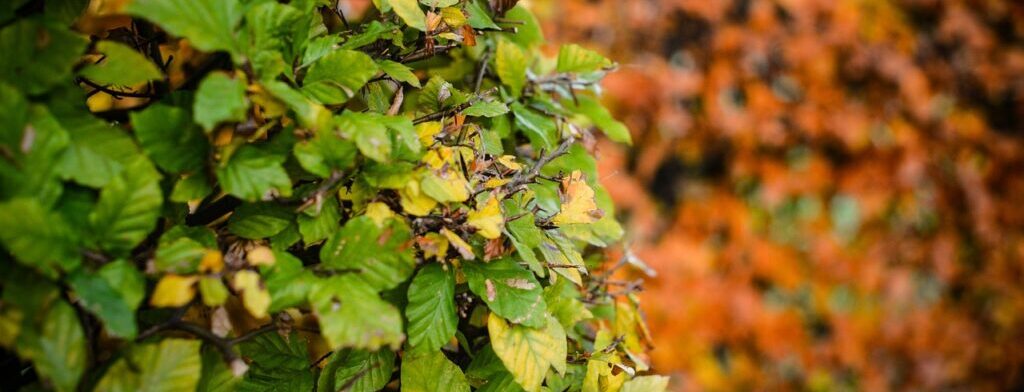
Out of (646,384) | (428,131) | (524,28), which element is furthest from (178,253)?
(524,28)

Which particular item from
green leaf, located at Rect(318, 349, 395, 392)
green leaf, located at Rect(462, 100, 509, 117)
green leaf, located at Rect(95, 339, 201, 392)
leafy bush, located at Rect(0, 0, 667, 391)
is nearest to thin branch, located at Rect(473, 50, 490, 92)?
leafy bush, located at Rect(0, 0, 667, 391)

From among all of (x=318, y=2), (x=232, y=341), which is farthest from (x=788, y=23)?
(x=232, y=341)

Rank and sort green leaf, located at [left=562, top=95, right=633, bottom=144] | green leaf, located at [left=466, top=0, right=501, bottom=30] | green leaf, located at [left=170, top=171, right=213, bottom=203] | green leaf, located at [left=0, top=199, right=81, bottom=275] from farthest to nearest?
green leaf, located at [left=562, top=95, right=633, bottom=144], green leaf, located at [left=466, top=0, right=501, bottom=30], green leaf, located at [left=170, top=171, right=213, bottom=203], green leaf, located at [left=0, top=199, right=81, bottom=275]

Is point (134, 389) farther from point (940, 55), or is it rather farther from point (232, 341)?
point (940, 55)

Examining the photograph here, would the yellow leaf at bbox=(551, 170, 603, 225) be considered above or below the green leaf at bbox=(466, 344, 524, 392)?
above

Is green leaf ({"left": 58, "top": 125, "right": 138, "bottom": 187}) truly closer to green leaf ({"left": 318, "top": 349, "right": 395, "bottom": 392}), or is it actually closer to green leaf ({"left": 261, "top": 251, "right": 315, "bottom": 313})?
green leaf ({"left": 261, "top": 251, "right": 315, "bottom": 313})

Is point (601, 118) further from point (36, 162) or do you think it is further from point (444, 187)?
point (36, 162)

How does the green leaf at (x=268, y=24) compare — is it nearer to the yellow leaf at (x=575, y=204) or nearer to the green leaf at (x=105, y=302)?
the green leaf at (x=105, y=302)
